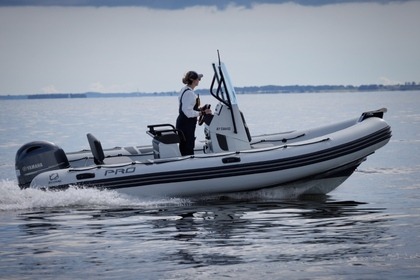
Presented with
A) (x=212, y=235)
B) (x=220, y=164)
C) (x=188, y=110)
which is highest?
(x=188, y=110)

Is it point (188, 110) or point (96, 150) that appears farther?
point (96, 150)

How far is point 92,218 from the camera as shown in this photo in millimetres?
11180

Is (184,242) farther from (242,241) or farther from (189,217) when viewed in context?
(189,217)

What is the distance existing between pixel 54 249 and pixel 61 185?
2.79m

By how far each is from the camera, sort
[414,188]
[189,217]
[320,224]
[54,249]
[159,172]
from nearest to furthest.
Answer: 1. [54,249]
2. [320,224]
3. [189,217]
4. [159,172]
5. [414,188]

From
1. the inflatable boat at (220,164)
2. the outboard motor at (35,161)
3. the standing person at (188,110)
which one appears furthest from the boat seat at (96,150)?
the standing person at (188,110)

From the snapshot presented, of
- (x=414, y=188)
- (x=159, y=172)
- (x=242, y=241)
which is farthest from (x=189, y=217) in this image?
(x=414, y=188)

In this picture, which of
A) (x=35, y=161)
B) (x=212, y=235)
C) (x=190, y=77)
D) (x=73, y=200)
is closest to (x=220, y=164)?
(x=190, y=77)

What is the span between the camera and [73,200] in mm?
11984

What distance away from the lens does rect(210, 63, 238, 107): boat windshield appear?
12.7 meters

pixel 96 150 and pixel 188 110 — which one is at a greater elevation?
pixel 188 110

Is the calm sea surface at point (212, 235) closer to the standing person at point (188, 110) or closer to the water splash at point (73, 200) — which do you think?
the water splash at point (73, 200)

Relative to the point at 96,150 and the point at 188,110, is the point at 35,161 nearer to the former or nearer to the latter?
the point at 96,150

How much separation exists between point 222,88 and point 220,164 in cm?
126
